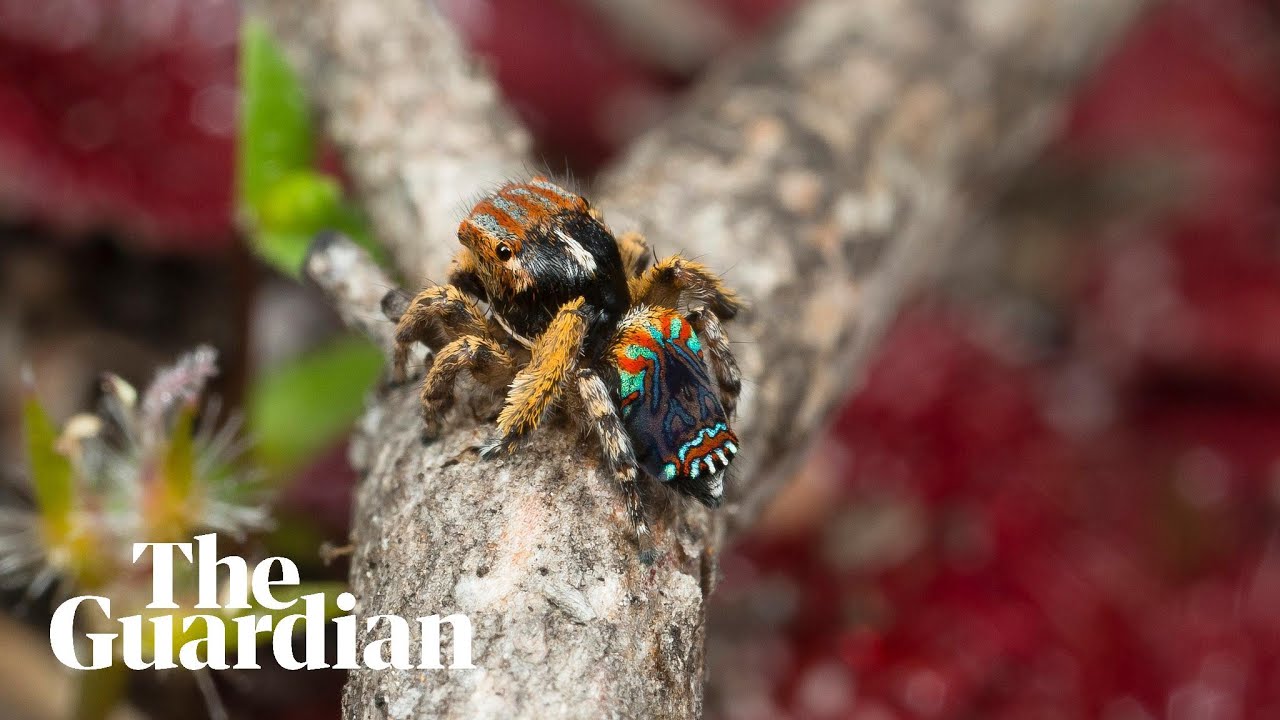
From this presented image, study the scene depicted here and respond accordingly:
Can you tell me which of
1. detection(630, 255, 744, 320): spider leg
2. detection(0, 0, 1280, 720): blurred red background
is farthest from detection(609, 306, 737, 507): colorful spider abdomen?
detection(0, 0, 1280, 720): blurred red background

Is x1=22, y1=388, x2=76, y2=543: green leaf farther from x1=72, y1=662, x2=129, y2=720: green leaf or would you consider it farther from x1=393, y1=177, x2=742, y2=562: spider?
x1=393, y1=177, x2=742, y2=562: spider

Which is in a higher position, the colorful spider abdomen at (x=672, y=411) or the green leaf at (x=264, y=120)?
the green leaf at (x=264, y=120)

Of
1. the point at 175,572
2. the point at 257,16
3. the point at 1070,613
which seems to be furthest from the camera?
the point at 1070,613

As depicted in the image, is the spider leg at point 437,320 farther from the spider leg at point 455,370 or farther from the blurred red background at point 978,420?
the blurred red background at point 978,420

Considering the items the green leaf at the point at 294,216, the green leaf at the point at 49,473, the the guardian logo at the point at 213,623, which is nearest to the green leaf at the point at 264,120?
the green leaf at the point at 294,216

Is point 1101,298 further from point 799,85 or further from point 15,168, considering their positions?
point 15,168

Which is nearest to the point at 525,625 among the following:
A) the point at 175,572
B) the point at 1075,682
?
the point at 175,572
